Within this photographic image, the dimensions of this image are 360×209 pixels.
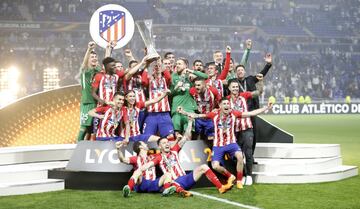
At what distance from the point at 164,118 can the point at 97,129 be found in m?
1.04

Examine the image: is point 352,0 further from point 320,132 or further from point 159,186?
point 159,186

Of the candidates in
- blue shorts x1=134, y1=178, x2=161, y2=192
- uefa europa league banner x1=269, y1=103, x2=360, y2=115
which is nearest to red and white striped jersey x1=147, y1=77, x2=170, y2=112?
blue shorts x1=134, y1=178, x2=161, y2=192

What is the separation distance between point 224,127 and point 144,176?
4.50 feet

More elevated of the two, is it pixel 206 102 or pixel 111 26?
pixel 111 26

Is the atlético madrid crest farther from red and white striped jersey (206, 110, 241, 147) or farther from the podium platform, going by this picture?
red and white striped jersey (206, 110, 241, 147)

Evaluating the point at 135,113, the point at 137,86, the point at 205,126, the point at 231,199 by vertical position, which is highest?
the point at 137,86

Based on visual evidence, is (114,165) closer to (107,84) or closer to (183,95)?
(107,84)

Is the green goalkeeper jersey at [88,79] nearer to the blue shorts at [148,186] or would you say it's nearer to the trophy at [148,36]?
the trophy at [148,36]

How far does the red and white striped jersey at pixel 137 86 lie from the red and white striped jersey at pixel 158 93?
16cm

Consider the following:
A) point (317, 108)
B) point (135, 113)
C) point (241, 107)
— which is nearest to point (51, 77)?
point (135, 113)

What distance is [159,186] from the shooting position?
807cm

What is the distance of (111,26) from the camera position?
30.1 ft

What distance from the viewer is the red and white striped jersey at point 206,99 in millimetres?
9266

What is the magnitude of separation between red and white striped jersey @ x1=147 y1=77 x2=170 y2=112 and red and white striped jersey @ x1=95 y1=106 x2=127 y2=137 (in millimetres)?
587
